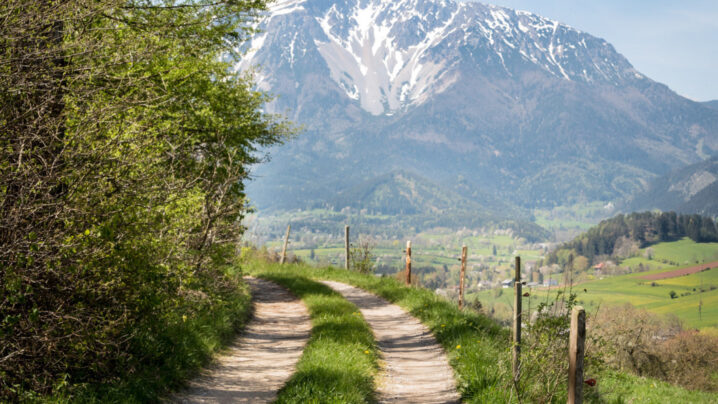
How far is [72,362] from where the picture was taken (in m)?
6.47

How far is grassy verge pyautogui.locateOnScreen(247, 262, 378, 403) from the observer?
7543 millimetres

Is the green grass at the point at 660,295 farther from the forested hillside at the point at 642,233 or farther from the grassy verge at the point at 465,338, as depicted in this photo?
the grassy verge at the point at 465,338

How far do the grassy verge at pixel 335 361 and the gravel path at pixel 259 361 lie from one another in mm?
362

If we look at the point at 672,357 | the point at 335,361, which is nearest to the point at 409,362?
the point at 335,361

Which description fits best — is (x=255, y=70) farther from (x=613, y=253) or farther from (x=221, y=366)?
(x=613, y=253)

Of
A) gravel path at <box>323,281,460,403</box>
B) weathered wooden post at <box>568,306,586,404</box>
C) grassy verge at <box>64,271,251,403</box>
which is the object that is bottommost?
gravel path at <box>323,281,460,403</box>

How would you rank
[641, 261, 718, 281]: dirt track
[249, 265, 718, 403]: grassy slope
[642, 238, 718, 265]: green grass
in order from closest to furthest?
[249, 265, 718, 403]: grassy slope
[641, 261, 718, 281]: dirt track
[642, 238, 718, 265]: green grass

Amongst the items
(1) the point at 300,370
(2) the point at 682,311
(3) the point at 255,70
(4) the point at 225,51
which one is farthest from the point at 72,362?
(2) the point at 682,311

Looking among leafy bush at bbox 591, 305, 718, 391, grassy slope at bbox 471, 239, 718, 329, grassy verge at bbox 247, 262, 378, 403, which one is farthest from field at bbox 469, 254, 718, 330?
grassy verge at bbox 247, 262, 378, 403

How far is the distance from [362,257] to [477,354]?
19382 mm

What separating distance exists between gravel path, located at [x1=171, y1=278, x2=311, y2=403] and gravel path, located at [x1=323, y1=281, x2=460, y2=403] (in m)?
1.80

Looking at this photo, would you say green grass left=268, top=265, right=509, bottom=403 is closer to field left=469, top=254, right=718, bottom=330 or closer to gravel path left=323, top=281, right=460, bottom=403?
gravel path left=323, top=281, right=460, bottom=403

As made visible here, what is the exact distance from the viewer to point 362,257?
94.2ft

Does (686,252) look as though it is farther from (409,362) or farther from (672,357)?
(409,362)
